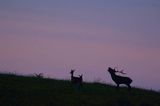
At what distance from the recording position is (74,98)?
27.8m

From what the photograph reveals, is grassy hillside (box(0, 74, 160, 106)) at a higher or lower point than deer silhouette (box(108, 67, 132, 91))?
lower

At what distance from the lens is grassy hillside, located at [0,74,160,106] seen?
2706 cm

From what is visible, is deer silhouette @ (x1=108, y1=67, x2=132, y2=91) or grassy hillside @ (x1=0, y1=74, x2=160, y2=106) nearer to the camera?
grassy hillside @ (x1=0, y1=74, x2=160, y2=106)

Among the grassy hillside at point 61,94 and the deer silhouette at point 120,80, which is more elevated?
the deer silhouette at point 120,80

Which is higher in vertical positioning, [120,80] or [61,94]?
[120,80]

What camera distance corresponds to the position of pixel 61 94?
28.2 m

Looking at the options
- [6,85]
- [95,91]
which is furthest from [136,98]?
[6,85]

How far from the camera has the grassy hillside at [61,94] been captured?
2706cm

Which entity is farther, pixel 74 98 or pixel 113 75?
pixel 113 75

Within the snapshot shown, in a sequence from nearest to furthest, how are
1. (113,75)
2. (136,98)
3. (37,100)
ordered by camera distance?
(37,100)
(136,98)
(113,75)

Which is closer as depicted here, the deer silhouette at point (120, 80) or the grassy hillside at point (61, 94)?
the grassy hillside at point (61, 94)

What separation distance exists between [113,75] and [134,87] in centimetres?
222

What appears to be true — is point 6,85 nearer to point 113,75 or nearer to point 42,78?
point 42,78

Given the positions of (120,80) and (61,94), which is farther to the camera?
(120,80)
